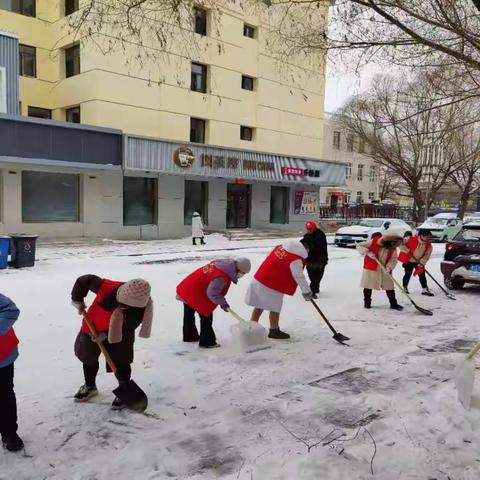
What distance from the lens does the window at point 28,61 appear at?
68.8 ft

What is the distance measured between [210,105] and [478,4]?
19859mm

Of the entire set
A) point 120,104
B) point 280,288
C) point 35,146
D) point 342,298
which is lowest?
point 342,298

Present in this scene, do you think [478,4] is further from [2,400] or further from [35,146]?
[35,146]

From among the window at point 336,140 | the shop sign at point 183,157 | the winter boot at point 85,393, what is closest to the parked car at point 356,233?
the shop sign at point 183,157

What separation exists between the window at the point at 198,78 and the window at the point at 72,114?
5063mm

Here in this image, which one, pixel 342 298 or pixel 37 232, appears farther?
pixel 37 232

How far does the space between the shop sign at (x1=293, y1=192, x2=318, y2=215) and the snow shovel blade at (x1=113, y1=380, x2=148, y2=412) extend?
24.6 m

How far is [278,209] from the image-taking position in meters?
27.8

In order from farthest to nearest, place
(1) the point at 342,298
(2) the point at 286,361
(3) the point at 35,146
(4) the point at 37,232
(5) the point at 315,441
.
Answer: (4) the point at 37,232 → (3) the point at 35,146 → (1) the point at 342,298 → (2) the point at 286,361 → (5) the point at 315,441

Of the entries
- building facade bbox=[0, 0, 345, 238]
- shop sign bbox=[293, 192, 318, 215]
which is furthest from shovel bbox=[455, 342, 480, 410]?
shop sign bbox=[293, 192, 318, 215]

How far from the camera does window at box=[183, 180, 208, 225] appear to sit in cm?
2334

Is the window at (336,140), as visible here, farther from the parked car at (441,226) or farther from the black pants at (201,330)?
the black pants at (201,330)

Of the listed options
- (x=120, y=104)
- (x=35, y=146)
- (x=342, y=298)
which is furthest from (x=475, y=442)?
(x=120, y=104)

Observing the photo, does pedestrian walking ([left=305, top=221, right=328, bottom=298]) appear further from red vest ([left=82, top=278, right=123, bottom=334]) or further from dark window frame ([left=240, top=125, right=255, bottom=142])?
dark window frame ([left=240, top=125, right=255, bottom=142])
